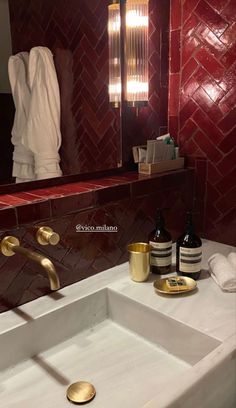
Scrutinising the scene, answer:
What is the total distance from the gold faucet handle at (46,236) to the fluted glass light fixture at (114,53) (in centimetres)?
64

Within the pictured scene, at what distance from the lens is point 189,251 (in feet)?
3.34

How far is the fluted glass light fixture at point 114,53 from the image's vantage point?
1.24 metres

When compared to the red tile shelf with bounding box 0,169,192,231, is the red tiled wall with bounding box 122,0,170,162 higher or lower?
higher

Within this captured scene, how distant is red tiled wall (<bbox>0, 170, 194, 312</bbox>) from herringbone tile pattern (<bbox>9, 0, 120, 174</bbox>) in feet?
0.41

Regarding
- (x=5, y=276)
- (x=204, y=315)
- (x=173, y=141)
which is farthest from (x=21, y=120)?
(x=204, y=315)

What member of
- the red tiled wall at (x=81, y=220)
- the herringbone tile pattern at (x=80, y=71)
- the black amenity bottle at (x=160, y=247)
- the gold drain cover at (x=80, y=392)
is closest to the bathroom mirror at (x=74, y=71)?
the herringbone tile pattern at (x=80, y=71)

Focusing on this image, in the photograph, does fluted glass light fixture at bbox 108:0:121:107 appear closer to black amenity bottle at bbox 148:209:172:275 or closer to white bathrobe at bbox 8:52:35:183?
white bathrobe at bbox 8:52:35:183

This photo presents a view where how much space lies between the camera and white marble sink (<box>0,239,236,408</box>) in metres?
0.73

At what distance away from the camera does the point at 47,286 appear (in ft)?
3.21

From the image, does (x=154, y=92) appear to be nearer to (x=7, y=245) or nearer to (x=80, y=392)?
(x=7, y=245)

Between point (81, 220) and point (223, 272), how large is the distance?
46cm

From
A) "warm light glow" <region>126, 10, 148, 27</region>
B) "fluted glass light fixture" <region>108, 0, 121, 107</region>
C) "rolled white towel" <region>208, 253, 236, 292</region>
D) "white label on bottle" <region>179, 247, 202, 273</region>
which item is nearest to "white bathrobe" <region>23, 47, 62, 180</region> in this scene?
"fluted glass light fixture" <region>108, 0, 121, 107</region>

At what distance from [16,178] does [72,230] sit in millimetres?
238

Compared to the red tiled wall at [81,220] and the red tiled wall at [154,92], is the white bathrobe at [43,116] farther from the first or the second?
the red tiled wall at [154,92]
